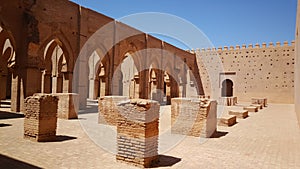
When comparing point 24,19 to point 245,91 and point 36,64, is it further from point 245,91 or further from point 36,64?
point 245,91

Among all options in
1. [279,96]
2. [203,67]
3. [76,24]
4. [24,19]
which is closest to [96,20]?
[76,24]

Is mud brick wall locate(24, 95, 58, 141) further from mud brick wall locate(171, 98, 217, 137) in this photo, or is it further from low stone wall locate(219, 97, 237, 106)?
low stone wall locate(219, 97, 237, 106)

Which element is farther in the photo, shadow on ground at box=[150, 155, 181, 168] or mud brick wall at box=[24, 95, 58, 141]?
mud brick wall at box=[24, 95, 58, 141]

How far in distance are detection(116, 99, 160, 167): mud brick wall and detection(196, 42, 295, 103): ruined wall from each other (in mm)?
27561

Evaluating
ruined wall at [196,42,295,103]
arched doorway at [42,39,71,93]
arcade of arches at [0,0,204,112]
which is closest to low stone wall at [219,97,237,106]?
arcade of arches at [0,0,204,112]

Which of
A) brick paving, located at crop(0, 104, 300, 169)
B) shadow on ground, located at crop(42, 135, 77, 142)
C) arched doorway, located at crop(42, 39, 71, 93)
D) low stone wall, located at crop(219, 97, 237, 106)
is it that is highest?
arched doorway, located at crop(42, 39, 71, 93)

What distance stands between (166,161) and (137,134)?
946 mm

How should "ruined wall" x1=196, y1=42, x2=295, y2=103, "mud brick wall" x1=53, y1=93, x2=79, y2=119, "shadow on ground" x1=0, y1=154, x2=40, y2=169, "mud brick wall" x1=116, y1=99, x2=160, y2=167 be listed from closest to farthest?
"shadow on ground" x1=0, y1=154, x2=40, y2=169
"mud brick wall" x1=116, y1=99, x2=160, y2=167
"mud brick wall" x1=53, y1=93, x2=79, y2=119
"ruined wall" x1=196, y1=42, x2=295, y2=103

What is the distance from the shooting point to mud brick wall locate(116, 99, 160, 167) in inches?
186

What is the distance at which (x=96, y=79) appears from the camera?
82.2ft

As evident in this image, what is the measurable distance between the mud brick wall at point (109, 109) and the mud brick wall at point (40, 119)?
2970mm

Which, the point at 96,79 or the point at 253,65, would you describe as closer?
the point at 96,79

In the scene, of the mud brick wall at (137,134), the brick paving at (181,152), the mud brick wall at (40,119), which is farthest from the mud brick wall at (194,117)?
the mud brick wall at (40,119)

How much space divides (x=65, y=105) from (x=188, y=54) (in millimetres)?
23384
